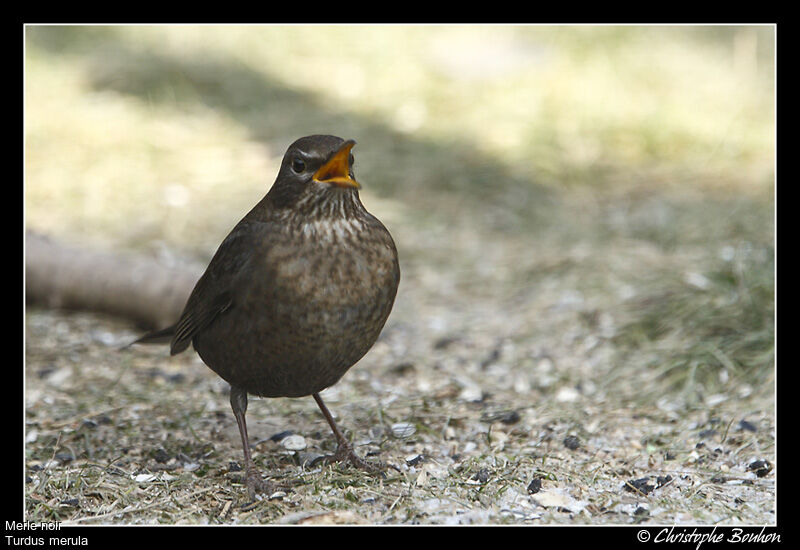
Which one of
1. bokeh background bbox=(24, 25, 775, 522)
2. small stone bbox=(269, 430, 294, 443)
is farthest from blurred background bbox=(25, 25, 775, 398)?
small stone bbox=(269, 430, 294, 443)

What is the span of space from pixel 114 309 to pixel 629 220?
406 cm

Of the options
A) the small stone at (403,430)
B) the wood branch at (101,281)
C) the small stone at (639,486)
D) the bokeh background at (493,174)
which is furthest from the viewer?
the wood branch at (101,281)

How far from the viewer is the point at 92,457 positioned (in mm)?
4305

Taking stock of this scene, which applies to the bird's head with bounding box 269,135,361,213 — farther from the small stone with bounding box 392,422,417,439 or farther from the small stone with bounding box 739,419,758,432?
the small stone with bounding box 739,419,758,432

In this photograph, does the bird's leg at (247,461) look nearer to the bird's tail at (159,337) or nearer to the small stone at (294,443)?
the small stone at (294,443)

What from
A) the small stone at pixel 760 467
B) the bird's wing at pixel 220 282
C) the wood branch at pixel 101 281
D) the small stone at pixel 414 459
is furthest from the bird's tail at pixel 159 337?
the small stone at pixel 760 467

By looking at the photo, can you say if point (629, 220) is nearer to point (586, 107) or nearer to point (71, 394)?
point (586, 107)

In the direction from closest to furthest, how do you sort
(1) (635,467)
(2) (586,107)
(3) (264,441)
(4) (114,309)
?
1. (1) (635,467)
2. (3) (264,441)
3. (4) (114,309)
4. (2) (586,107)

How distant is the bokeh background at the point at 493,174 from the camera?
219 inches

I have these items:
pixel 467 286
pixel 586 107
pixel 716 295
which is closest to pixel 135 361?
pixel 467 286

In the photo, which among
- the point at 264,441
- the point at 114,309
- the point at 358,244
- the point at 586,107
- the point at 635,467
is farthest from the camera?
the point at 586,107

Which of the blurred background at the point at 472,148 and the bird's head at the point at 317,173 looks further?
the blurred background at the point at 472,148

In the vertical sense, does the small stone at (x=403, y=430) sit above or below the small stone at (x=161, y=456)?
above

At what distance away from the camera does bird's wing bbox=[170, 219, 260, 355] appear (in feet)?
12.3
